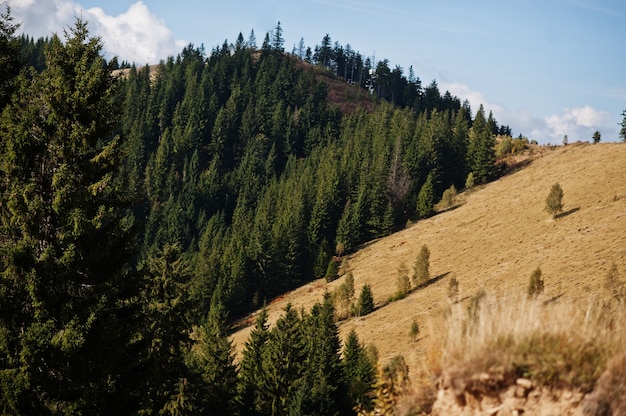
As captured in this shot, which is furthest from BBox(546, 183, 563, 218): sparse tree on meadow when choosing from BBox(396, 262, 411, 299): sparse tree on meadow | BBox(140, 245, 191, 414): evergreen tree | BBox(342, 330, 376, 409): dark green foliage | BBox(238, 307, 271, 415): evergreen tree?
BBox(140, 245, 191, 414): evergreen tree

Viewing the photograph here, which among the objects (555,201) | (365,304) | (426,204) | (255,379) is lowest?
(255,379)

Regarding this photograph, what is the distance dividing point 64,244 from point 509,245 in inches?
2172

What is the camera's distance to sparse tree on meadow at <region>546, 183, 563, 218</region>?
59.9m

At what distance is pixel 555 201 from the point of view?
197ft

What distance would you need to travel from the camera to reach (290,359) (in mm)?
34062

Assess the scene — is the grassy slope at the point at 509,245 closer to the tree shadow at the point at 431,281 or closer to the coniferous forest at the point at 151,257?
the tree shadow at the point at 431,281

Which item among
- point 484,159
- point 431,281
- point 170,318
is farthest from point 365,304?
point 484,159

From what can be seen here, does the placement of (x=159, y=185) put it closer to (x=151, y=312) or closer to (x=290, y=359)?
(x=290, y=359)

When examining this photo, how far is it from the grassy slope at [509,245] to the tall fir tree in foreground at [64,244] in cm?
2216

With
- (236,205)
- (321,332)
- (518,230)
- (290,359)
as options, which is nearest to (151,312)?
(290,359)

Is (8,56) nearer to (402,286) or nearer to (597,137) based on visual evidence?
(402,286)

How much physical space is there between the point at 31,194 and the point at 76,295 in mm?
2175

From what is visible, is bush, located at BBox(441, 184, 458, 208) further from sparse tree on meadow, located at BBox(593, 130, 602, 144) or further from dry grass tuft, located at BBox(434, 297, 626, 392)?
dry grass tuft, located at BBox(434, 297, 626, 392)

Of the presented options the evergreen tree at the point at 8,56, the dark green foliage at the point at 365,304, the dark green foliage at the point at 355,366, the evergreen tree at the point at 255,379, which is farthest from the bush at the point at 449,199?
the evergreen tree at the point at 8,56
